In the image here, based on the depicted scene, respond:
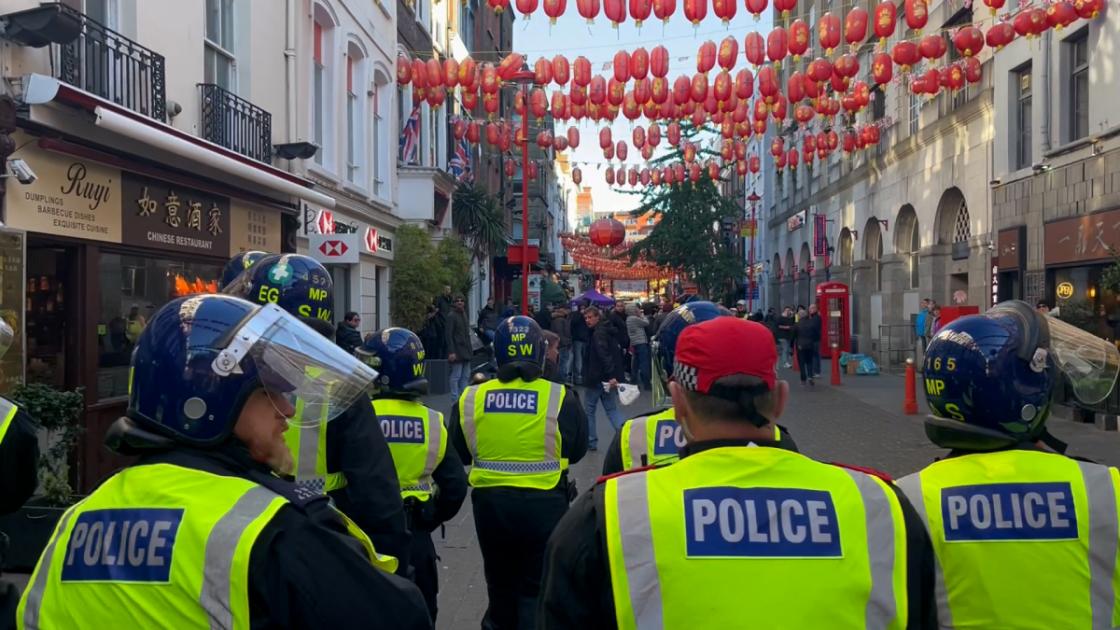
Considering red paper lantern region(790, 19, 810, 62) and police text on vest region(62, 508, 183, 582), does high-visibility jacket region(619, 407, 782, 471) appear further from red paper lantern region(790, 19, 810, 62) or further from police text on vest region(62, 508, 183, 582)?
red paper lantern region(790, 19, 810, 62)

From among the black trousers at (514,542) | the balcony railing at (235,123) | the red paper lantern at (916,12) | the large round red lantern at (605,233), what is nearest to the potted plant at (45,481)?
the black trousers at (514,542)

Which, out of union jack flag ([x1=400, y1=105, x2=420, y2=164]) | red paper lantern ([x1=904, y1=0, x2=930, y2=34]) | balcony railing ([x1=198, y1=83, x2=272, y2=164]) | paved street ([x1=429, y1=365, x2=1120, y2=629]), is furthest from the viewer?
union jack flag ([x1=400, y1=105, x2=420, y2=164])

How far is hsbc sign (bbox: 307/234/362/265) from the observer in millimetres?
14164

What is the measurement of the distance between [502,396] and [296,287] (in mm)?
1403

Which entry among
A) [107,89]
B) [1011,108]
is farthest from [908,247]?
[107,89]

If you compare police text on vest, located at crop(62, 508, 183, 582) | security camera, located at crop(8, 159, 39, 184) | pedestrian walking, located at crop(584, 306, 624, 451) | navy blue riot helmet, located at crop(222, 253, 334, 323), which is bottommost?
pedestrian walking, located at crop(584, 306, 624, 451)

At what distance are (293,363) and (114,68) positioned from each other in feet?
28.9

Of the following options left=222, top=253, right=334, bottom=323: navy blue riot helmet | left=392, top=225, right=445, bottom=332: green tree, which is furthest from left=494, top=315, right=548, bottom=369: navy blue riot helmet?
left=392, top=225, right=445, bottom=332: green tree

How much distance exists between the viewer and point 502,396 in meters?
5.18

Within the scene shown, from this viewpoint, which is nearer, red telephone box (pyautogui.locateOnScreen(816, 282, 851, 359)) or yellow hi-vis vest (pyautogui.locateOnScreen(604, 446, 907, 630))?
yellow hi-vis vest (pyautogui.locateOnScreen(604, 446, 907, 630))

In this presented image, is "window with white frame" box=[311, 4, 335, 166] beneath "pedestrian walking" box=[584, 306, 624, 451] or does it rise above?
above

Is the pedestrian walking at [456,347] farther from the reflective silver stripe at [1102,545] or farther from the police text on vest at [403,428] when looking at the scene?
the reflective silver stripe at [1102,545]

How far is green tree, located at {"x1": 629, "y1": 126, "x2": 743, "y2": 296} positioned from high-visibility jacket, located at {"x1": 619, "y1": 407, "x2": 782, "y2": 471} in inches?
1491

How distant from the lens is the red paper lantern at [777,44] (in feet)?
50.4
